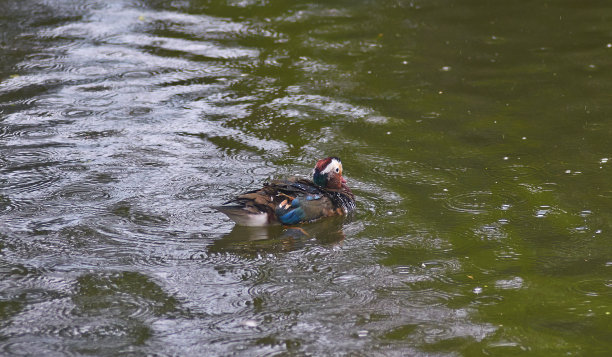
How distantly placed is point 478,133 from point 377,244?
304cm

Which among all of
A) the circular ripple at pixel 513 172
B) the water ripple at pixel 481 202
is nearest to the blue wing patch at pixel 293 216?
the water ripple at pixel 481 202

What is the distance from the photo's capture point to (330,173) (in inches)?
289

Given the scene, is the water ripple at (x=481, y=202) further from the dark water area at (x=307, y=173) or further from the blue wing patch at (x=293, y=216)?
the blue wing patch at (x=293, y=216)

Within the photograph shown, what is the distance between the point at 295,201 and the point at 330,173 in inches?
20.8

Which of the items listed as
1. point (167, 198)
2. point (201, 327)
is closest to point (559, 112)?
point (167, 198)

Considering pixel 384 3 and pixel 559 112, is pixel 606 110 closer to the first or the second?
pixel 559 112

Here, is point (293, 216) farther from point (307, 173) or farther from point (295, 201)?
point (307, 173)

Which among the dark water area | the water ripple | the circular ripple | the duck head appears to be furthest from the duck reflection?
the circular ripple

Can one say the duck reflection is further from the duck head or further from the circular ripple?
the circular ripple

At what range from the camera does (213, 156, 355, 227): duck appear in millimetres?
6797

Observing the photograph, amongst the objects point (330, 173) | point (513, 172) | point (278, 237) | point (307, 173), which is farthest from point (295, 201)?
point (513, 172)

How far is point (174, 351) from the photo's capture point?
16.5ft

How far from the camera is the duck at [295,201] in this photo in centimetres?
680

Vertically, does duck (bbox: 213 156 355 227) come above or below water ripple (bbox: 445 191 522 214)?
above
